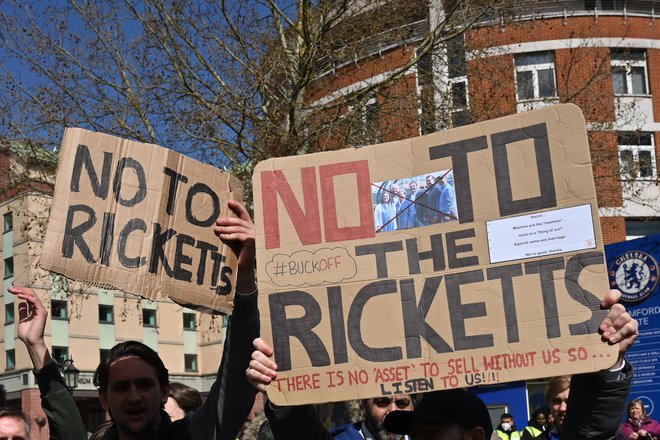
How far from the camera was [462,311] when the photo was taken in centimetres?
316

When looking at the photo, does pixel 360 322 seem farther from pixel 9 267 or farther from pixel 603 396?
pixel 9 267

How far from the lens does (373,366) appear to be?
10.5 feet

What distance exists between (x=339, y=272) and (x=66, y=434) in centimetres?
125

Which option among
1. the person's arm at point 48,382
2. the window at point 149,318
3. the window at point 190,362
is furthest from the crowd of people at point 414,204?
the window at point 190,362

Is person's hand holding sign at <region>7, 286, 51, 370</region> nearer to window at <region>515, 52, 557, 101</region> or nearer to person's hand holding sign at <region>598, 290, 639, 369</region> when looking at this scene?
person's hand holding sign at <region>598, 290, 639, 369</region>

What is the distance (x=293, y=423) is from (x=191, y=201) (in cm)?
114

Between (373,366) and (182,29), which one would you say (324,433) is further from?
(182,29)

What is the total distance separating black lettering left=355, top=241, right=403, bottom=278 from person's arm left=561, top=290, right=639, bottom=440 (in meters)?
0.71

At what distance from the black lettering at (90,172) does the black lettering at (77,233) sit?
81 millimetres

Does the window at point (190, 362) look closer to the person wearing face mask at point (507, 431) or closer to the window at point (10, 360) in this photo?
the window at point (10, 360)

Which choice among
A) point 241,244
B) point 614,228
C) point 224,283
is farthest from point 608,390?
point 614,228

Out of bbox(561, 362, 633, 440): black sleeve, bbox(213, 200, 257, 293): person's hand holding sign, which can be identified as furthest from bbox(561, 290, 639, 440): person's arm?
bbox(213, 200, 257, 293): person's hand holding sign

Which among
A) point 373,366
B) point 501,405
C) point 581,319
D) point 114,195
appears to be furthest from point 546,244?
point 501,405

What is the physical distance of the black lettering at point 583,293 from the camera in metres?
3.00
